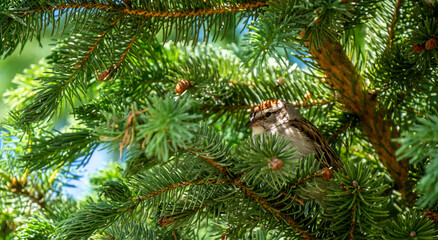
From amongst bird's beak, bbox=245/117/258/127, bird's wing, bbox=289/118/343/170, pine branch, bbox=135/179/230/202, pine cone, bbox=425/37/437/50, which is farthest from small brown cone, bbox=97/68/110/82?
pine cone, bbox=425/37/437/50

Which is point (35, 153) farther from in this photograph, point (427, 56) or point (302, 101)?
point (427, 56)

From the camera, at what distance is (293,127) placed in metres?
1.68

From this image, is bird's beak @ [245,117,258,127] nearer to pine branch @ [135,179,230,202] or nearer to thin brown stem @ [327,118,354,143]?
thin brown stem @ [327,118,354,143]

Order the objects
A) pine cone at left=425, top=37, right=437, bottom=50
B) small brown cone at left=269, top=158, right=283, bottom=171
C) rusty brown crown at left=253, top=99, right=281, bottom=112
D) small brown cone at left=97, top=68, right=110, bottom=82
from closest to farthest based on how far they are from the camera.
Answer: small brown cone at left=269, top=158, right=283, bottom=171
pine cone at left=425, top=37, right=437, bottom=50
small brown cone at left=97, top=68, right=110, bottom=82
rusty brown crown at left=253, top=99, right=281, bottom=112

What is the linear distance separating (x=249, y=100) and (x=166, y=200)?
70 centimetres

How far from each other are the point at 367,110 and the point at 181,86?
2.12 ft

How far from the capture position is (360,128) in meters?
1.55

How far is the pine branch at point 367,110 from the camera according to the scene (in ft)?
4.66

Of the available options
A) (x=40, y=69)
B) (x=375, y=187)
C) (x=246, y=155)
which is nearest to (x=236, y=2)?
(x=246, y=155)

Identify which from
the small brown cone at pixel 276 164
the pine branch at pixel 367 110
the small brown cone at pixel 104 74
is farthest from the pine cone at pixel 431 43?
→ the small brown cone at pixel 104 74

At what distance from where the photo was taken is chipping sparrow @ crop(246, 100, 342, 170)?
5.02 feet

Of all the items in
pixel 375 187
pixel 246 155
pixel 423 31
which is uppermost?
pixel 423 31

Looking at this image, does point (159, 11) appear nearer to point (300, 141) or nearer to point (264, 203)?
point (264, 203)

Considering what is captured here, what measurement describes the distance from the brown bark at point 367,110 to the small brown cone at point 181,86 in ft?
1.46
